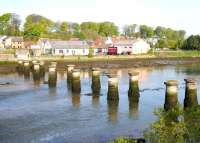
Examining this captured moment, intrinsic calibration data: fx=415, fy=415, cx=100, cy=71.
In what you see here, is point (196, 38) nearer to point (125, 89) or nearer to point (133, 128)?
point (125, 89)

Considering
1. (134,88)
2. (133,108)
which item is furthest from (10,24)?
(133,108)

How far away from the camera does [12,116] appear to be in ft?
95.9

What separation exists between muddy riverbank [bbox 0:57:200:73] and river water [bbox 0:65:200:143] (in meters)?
23.0

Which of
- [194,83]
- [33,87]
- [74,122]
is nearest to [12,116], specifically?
[74,122]

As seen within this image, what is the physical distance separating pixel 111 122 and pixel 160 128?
1534 centimetres

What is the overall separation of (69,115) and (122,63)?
5612 cm

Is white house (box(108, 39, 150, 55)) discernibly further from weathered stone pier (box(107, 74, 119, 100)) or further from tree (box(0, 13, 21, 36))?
weathered stone pier (box(107, 74, 119, 100))

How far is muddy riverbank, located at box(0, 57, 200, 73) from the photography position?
2665 inches

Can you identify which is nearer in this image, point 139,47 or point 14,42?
point 139,47

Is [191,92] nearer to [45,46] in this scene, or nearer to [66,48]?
[66,48]

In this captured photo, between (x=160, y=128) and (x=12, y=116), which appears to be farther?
(x=12, y=116)

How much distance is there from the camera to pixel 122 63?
279 feet

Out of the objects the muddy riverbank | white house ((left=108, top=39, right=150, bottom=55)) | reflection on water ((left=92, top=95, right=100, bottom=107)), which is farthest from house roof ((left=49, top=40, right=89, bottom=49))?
reflection on water ((left=92, top=95, right=100, bottom=107))

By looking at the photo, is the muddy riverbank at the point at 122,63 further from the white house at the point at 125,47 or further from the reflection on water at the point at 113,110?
the reflection on water at the point at 113,110
